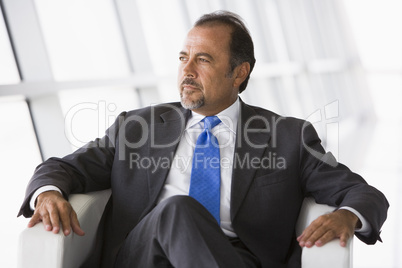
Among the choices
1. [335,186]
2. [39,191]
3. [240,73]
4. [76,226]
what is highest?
Result: [240,73]

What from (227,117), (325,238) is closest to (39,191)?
(227,117)

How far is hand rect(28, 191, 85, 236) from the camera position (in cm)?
167

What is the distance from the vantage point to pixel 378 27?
46.2 ft

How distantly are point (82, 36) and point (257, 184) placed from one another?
2162 millimetres

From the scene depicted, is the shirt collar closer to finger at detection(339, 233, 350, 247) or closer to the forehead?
the forehead

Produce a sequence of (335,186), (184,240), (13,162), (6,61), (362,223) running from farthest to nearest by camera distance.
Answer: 1. (13,162)
2. (6,61)
3. (335,186)
4. (362,223)
5. (184,240)

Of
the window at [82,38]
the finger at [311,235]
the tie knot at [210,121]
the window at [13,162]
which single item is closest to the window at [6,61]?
the window at [13,162]

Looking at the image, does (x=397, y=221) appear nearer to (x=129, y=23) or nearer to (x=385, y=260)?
(x=385, y=260)

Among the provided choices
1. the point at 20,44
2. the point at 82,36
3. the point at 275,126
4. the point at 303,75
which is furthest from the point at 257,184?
the point at 303,75

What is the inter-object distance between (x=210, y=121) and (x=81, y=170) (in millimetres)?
564

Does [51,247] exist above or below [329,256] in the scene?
above

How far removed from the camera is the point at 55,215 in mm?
1683

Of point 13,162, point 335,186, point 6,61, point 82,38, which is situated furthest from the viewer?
point 82,38

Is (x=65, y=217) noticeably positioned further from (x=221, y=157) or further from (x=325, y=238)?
(x=325, y=238)
